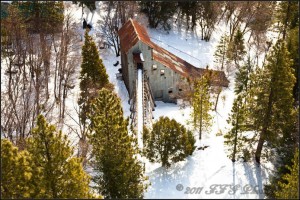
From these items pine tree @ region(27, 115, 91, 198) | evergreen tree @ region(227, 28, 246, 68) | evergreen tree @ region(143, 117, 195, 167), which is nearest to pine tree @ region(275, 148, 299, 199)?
evergreen tree @ region(143, 117, 195, 167)

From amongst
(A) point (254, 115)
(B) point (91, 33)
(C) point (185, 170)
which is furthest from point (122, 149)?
(B) point (91, 33)

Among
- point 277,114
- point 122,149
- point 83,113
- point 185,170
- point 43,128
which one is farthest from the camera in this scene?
point 83,113

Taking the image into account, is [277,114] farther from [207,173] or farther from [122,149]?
[122,149]

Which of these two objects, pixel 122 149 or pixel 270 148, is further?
pixel 270 148

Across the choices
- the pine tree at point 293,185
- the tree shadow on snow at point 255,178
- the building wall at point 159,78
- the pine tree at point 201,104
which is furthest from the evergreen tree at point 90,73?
the pine tree at point 293,185

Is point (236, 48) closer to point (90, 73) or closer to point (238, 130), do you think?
point (238, 130)

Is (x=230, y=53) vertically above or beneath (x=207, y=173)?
above

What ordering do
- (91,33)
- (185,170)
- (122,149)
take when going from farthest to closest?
(91,33) < (185,170) < (122,149)
